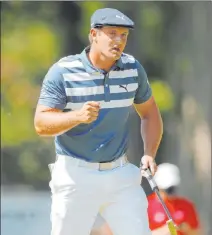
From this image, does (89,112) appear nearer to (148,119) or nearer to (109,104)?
(109,104)

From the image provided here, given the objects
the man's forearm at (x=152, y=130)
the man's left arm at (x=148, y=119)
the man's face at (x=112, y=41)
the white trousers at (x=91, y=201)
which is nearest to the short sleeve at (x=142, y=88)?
the man's left arm at (x=148, y=119)

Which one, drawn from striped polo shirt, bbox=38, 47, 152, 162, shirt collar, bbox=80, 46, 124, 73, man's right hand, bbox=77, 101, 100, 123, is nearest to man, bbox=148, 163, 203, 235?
striped polo shirt, bbox=38, 47, 152, 162

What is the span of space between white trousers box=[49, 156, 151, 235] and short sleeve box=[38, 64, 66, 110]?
0.31m

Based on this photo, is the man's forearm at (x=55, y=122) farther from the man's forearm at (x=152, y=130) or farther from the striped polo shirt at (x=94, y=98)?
the man's forearm at (x=152, y=130)

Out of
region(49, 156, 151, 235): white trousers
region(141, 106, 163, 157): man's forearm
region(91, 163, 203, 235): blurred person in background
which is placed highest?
region(141, 106, 163, 157): man's forearm

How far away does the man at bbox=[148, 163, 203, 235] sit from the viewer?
5.66 meters

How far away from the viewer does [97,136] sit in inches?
169

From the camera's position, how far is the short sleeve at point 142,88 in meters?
4.43

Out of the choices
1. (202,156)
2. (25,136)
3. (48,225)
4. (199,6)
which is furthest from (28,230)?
(199,6)

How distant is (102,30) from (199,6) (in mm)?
4544

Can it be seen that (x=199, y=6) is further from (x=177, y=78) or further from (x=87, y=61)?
(x=87, y=61)

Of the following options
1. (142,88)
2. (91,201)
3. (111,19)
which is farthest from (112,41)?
(91,201)

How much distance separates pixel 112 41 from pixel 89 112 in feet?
1.46

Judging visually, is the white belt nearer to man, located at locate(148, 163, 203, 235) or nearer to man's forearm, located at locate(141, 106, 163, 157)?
man's forearm, located at locate(141, 106, 163, 157)
